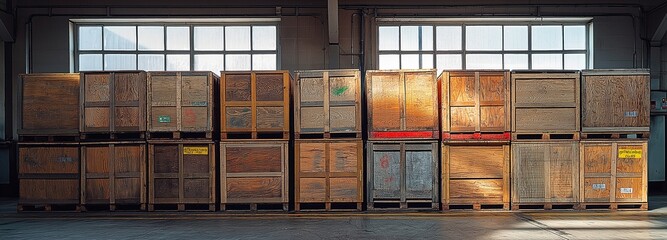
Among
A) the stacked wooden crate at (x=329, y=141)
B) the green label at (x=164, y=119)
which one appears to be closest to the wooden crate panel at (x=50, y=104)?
the green label at (x=164, y=119)

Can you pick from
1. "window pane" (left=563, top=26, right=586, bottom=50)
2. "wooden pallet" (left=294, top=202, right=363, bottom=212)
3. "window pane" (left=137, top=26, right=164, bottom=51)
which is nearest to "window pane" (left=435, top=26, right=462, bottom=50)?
"window pane" (left=563, top=26, right=586, bottom=50)

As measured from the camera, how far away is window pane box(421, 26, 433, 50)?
14.0 m

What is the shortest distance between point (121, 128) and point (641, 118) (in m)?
11.1

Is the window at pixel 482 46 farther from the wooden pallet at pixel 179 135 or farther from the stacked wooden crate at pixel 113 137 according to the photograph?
the stacked wooden crate at pixel 113 137

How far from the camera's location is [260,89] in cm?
1027

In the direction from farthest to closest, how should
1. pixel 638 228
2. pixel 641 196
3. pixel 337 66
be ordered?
pixel 337 66 < pixel 641 196 < pixel 638 228

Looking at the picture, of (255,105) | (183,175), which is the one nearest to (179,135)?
(183,175)

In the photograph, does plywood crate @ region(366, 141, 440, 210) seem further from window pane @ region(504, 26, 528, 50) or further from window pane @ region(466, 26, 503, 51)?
window pane @ region(504, 26, 528, 50)

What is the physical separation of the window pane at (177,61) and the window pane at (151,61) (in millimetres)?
224

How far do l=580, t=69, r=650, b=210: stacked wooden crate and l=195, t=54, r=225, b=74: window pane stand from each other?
Result: 945cm

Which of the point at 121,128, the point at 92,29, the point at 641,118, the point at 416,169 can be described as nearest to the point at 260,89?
the point at 121,128

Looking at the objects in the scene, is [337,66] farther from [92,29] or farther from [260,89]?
[92,29]

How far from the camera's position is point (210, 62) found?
1402 cm

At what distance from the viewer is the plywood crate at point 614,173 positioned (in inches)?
401
